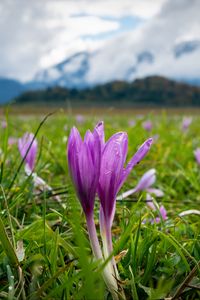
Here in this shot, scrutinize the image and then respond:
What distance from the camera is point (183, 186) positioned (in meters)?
2.42

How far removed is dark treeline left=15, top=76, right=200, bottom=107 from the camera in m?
83.6

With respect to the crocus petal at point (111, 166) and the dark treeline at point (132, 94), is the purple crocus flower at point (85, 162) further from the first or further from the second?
the dark treeline at point (132, 94)

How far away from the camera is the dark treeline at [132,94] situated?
274 feet

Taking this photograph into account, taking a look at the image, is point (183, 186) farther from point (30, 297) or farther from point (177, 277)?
point (30, 297)

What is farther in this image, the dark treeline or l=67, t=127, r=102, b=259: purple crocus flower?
the dark treeline

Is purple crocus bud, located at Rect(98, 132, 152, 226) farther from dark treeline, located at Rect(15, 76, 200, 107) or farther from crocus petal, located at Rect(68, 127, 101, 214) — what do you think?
dark treeline, located at Rect(15, 76, 200, 107)

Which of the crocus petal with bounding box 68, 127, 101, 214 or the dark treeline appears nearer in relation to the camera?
the crocus petal with bounding box 68, 127, 101, 214

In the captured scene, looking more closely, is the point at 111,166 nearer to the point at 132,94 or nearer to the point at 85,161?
the point at 85,161

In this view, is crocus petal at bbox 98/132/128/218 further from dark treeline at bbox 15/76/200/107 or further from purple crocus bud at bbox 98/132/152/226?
dark treeline at bbox 15/76/200/107

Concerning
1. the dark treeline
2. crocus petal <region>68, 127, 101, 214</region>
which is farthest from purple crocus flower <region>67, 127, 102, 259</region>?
the dark treeline

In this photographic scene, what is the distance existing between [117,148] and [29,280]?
377 millimetres

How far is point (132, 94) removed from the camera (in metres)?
89.4

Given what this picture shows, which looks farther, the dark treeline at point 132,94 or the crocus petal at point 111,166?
the dark treeline at point 132,94

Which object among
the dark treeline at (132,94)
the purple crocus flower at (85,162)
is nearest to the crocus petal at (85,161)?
the purple crocus flower at (85,162)
